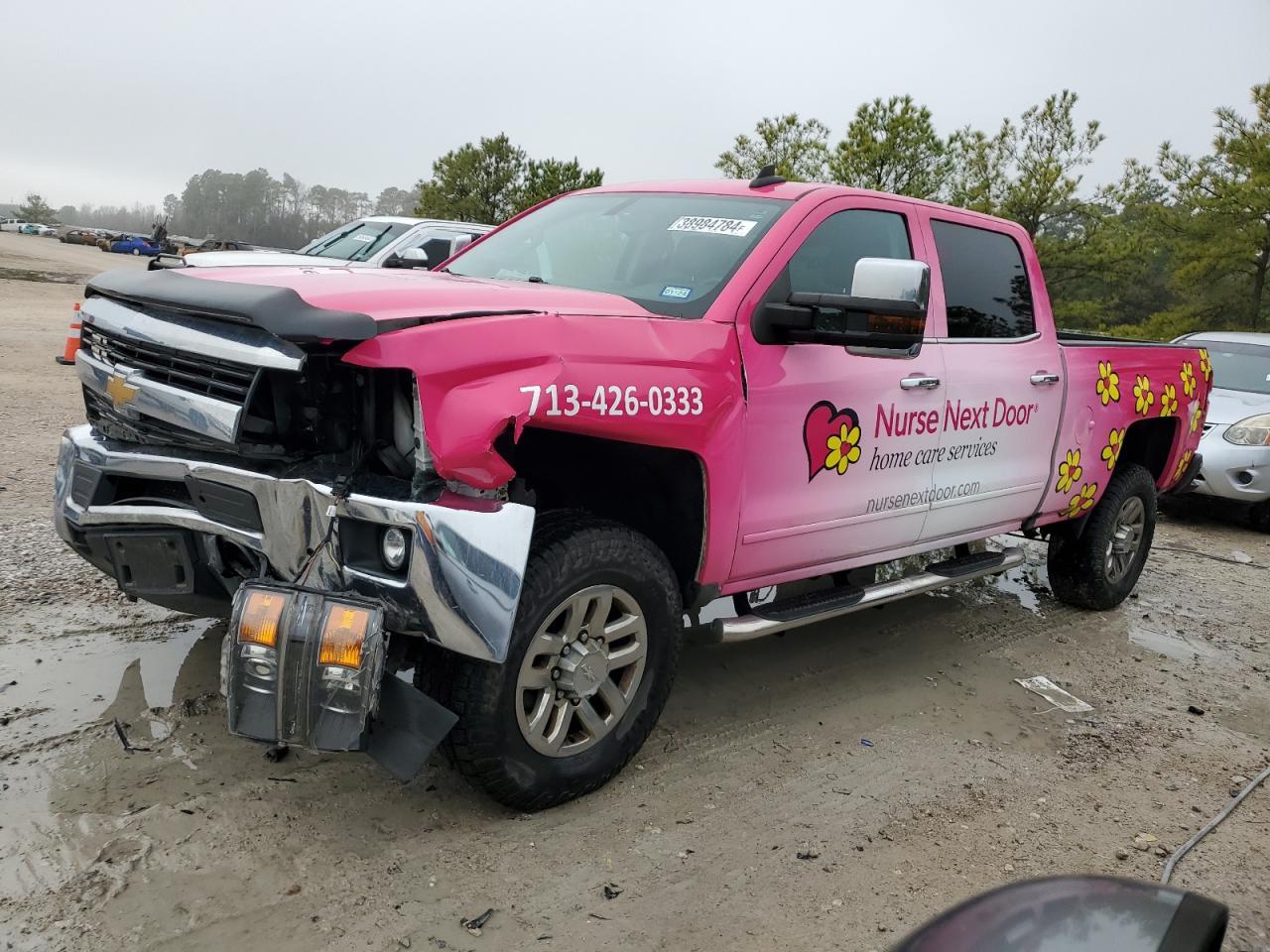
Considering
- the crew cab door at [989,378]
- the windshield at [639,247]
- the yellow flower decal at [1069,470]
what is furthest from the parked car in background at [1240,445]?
the windshield at [639,247]

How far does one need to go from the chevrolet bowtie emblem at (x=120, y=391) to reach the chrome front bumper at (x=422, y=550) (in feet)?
1.07

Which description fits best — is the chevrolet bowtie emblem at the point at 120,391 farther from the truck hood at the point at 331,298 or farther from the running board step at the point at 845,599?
the running board step at the point at 845,599

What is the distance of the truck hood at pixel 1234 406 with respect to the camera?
28.2ft

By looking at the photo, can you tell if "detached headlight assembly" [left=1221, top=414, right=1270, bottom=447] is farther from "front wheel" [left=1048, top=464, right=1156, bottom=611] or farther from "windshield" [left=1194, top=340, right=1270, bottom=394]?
"front wheel" [left=1048, top=464, right=1156, bottom=611]

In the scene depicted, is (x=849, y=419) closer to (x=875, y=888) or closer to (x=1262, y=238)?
(x=875, y=888)

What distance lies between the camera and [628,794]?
3.23 meters

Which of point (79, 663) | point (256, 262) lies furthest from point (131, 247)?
point (79, 663)

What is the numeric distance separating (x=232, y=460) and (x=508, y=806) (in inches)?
49.1

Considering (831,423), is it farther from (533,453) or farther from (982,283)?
(982,283)

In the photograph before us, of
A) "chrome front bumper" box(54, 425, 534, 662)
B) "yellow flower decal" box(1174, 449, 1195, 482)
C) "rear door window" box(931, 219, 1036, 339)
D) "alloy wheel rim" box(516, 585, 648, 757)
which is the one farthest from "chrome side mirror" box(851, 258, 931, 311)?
"yellow flower decal" box(1174, 449, 1195, 482)

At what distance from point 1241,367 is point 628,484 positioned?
8.44 m

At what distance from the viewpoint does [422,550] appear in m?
2.55

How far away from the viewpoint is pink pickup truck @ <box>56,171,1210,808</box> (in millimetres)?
2574

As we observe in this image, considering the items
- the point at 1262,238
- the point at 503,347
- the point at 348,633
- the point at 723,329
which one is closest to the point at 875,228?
the point at 723,329
